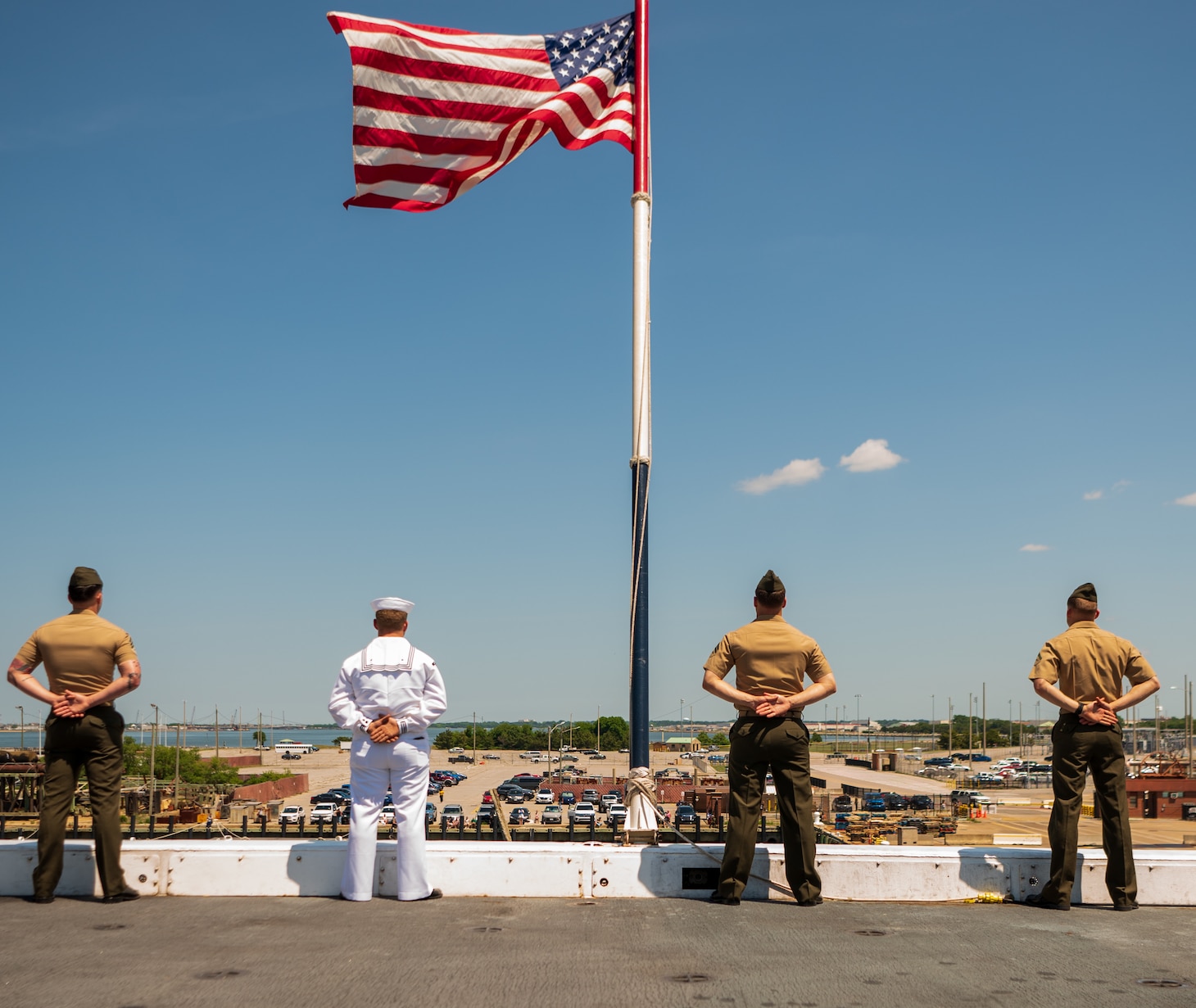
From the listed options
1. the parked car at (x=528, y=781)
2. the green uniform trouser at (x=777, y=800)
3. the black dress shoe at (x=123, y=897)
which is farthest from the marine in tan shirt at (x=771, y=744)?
the parked car at (x=528, y=781)

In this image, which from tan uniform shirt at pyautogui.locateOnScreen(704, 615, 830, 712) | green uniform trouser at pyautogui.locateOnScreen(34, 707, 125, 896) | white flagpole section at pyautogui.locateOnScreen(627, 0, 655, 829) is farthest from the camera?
white flagpole section at pyautogui.locateOnScreen(627, 0, 655, 829)

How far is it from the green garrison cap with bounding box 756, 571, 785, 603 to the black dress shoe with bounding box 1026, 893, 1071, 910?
2.29m

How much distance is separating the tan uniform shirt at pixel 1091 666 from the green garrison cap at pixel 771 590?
62.0 inches

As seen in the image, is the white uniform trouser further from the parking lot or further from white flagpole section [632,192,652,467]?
the parking lot

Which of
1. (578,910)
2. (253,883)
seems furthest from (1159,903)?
(253,883)

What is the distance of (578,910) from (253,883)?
1.96 m

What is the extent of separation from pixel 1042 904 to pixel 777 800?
1.67m

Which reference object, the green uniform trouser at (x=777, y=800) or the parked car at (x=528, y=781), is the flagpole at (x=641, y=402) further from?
the parked car at (x=528, y=781)

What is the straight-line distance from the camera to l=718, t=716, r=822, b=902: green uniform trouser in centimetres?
583

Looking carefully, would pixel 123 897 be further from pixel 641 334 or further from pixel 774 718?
pixel 641 334

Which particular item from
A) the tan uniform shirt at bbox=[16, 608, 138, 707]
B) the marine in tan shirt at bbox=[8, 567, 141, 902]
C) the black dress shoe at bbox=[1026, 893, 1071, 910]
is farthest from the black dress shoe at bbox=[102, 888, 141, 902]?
the black dress shoe at bbox=[1026, 893, 1071, 910]

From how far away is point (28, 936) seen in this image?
4.80 metres

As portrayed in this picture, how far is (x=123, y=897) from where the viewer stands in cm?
578

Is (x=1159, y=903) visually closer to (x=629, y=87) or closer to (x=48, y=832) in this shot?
(x=48, y=832)
